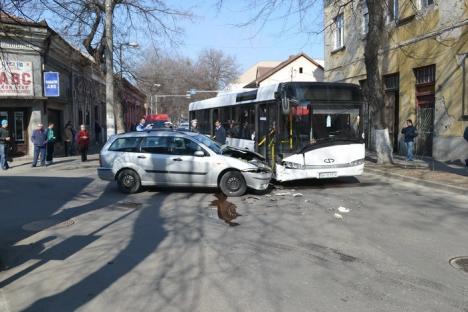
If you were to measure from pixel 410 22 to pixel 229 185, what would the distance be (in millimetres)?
13459

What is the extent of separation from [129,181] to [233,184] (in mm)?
2633

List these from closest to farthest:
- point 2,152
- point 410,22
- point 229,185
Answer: point 229,185
point 2,152
point 410,22

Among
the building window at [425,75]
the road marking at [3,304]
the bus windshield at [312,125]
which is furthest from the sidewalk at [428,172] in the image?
the road marking at [3,304]

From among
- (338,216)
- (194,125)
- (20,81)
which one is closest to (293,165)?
(338,216)

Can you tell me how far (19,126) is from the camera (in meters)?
23.6

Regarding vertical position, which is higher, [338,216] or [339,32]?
[339,32]

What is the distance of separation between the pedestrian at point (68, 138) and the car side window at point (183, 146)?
14.2m

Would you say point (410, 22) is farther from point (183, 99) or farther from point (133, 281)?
point (183, 99)

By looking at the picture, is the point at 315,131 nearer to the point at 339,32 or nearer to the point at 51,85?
the point at 51,85

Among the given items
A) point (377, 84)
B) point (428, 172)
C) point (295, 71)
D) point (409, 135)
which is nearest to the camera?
point (428, 172)

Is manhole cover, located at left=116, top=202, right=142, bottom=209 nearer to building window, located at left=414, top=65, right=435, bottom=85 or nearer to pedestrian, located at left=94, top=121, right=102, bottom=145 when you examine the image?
building window, located at left=414, top=65, right=435, bottom=85

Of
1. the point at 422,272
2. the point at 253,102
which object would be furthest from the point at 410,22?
the point at 422,272

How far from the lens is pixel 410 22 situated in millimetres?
21156

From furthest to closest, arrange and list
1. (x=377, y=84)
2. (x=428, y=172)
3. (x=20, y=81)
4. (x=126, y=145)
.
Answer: (x=20, y=81)
(x=377, y=84)
(x=428, y=172)
(x=126, y=145)
